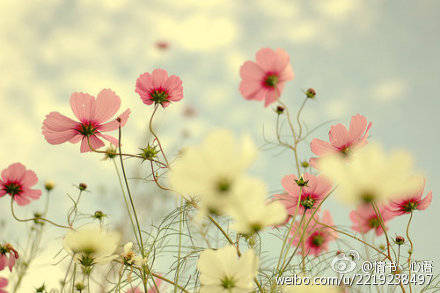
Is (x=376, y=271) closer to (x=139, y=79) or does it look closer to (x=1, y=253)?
(x=139, y=79)

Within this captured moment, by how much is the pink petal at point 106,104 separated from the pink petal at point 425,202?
0.53m

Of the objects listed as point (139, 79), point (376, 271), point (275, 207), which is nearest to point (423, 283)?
point (376, 271)

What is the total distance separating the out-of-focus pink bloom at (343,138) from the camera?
0.52 m

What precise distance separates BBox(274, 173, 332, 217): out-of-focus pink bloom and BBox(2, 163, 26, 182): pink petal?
2.12 ft

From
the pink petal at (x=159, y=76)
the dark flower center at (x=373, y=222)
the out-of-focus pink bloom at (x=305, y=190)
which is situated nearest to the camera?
the out-of-focus pink bloom at (x=305, y=190)

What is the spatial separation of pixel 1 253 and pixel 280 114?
604 mm

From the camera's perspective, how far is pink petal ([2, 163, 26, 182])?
830 millimetres

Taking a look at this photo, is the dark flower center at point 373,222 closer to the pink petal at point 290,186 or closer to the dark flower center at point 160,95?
the pink petal at point 290,186

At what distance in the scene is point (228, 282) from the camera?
32cm

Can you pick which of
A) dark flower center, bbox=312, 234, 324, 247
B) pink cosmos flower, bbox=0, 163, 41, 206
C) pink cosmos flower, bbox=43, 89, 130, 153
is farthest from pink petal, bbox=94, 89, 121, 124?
dark flower center, bbox=312, 234, 324, 247

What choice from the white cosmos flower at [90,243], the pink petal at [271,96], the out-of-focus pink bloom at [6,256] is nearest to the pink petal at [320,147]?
the pink petal at [271,96]

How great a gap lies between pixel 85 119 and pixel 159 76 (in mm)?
148

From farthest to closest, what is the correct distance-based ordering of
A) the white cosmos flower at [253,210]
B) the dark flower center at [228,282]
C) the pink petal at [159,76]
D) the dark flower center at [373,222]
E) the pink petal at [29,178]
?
the pink petal at [29,178]
the dark flower center at [373,222]
the pink petal at [159,76]
the dark flower center at [228,282]
the white cosmos flower at [253,210]

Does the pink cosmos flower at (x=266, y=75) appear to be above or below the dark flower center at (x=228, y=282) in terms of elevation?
above
